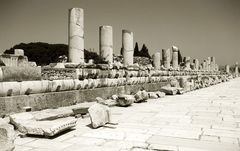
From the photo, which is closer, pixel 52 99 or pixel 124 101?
pixel 52 99

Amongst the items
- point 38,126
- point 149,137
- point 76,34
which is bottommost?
point 149,137

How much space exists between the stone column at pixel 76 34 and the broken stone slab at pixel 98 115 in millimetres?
5559

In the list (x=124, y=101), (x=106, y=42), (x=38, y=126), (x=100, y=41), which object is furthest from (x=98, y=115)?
(x=100, y=41)

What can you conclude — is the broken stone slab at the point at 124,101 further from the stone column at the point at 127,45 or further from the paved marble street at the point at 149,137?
the stone column at the point at 127,45

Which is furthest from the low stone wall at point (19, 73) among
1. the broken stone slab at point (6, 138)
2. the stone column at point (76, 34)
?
the stone column at point (76, 34)

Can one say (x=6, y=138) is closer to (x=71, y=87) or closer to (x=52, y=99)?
(x=52, y=99)

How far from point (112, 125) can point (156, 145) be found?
1489 mm

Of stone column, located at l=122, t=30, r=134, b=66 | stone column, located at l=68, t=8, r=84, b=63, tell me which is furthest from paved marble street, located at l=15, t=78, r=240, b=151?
stone column, located at l=122, t=30, r=134, b=66

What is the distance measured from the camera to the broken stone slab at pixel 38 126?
4033 mm

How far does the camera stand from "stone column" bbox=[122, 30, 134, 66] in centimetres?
1426

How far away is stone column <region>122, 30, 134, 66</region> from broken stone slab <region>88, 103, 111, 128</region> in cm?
921

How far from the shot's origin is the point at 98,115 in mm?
4957

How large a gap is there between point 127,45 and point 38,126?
10631 millimetres

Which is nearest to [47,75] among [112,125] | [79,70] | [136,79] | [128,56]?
[79,70]
